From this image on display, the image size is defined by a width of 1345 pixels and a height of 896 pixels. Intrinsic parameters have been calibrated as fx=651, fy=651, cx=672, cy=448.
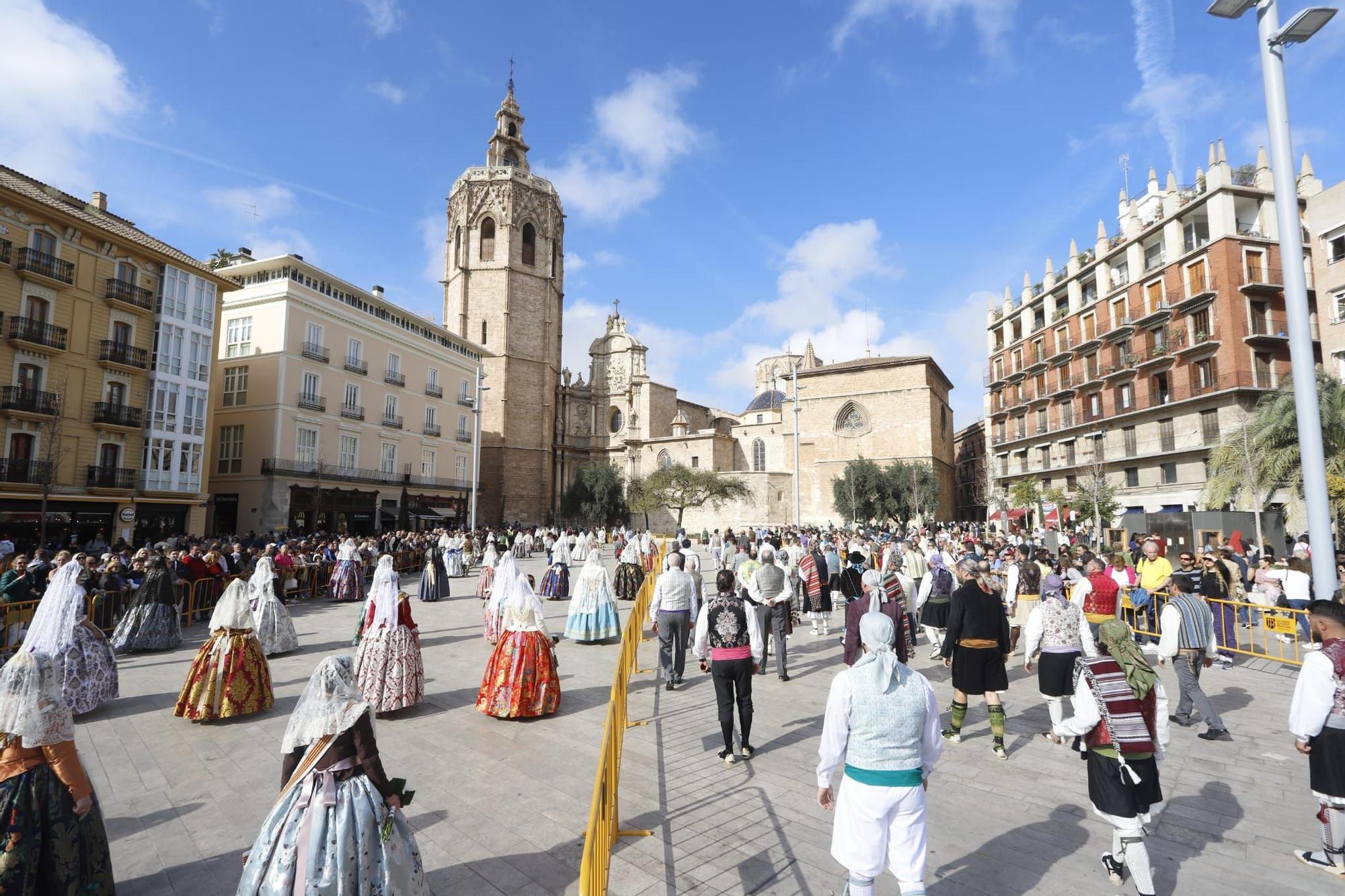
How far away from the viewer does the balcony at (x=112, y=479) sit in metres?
21.4

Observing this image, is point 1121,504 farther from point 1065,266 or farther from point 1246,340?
point 1065,266

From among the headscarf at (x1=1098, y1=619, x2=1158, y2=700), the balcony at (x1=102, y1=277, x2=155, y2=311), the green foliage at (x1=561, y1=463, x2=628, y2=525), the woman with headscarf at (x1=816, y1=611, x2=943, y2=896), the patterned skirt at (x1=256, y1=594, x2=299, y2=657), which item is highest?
the balcony at (x1=102, y1=277, x2=155, y2=311)

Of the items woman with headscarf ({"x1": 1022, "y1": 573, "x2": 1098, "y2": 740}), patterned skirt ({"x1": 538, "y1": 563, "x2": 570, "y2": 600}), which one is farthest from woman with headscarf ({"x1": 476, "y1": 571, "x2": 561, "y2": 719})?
patterned skirt ({"x1": 538, "y1": 563, "x2": 570, "y2": 600})

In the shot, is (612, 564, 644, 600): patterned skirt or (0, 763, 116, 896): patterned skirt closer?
(0, 763, 116, 896): patterned skirt

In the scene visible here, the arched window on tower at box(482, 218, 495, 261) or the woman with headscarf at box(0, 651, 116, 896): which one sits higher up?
the arched window on tower at box(482, 218, 495, 261)

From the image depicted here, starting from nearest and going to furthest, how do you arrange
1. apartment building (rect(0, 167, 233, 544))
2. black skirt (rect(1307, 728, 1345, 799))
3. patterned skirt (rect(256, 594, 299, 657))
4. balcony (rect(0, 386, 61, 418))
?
black skirt (rect(1307, 728, 1345, 799)), patterned skirt (rect(256, 594, 299, 657)), balcony (rect(0, 386, 61, 418)), apartment building (rect(0, 167, 233, 544))

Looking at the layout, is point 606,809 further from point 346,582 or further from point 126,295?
point 126,295

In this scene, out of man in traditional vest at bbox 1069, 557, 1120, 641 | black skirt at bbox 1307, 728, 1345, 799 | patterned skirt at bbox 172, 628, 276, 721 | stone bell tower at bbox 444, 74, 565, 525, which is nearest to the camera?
black skirt at bbox 1307, 728, 1345, 799

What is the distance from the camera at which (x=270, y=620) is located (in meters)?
9.95

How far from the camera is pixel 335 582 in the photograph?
17.0 m

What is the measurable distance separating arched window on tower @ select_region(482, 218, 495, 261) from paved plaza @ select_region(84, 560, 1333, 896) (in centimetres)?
4893

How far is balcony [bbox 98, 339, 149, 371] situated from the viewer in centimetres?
2200

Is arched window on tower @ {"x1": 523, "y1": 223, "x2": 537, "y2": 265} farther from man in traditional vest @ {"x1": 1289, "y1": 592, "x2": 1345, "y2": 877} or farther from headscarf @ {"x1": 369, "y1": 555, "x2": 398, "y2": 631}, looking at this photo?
man in traditional vest @ {"x1": 1289, "y1": 592, "x2": 1345, "y2": 877}

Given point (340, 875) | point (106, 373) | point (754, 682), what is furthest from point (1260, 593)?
point (106, 373)
